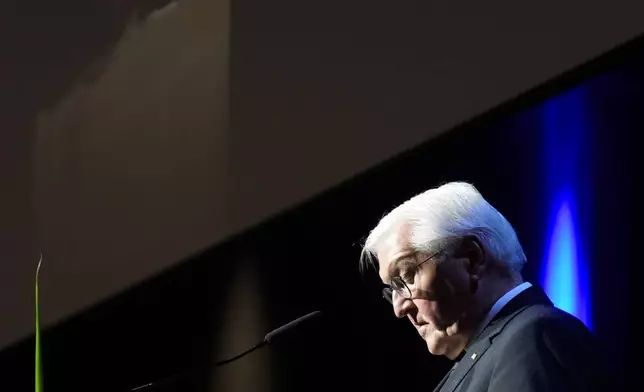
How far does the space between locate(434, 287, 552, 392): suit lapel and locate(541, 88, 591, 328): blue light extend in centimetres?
55

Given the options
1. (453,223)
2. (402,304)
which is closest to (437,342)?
(402,304)

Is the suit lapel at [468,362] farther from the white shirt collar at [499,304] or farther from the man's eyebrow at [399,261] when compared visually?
the man's eyebrow at [399,261]

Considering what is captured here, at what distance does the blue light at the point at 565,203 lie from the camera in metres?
2.12

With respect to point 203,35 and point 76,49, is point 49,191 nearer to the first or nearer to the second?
point 76,49

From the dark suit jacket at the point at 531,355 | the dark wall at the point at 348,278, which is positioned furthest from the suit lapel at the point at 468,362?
the dark wall at the point at 348,278

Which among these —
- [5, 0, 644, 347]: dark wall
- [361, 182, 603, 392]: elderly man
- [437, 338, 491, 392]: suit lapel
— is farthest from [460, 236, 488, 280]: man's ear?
[5, 0, 644, 347]: dark wall

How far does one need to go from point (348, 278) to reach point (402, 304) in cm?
67

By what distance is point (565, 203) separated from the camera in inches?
85.1

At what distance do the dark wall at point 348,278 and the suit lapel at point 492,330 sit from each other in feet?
1.80

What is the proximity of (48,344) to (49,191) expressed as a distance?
1.40 ft

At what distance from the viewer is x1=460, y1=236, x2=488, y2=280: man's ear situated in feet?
5.37

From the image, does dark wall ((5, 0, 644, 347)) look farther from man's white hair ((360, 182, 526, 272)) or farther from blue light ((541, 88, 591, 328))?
man's white hair ((360, 182, 526, 272))

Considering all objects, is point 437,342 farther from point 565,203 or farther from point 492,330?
point 565,203

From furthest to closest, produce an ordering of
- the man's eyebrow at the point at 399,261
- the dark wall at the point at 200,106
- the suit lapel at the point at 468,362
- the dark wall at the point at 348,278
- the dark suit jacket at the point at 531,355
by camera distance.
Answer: the dark wall at the point at 200,106 < the dark wall at the point at 348,278 < the man's eyebrow at the point at 399,261 < the suit lapel at the point at 468,362 < the dark suit jacket at the point at 531,355
